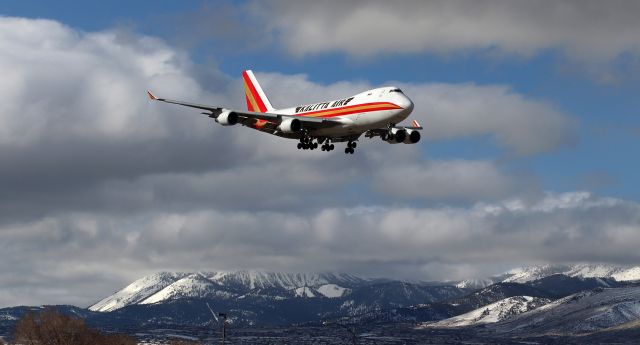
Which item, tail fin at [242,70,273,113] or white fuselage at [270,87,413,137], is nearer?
white fuselage at [270,87,413,137]

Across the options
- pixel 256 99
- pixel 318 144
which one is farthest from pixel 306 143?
pixel 256 99

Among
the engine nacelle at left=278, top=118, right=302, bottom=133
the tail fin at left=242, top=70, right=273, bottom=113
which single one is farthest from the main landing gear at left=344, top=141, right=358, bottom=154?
the tail fin at left=242, top=70, right=273, bottom=113

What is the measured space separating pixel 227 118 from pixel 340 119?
18.3 meters

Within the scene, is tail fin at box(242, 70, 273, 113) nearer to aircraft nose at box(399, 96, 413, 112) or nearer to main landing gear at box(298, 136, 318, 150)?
main landing gear at box(298, 136, 318, 150)

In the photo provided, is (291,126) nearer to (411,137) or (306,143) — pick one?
(306,143)

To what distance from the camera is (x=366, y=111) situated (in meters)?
148

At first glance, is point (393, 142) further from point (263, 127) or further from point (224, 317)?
point (224, 317)

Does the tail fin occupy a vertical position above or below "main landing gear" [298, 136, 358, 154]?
above

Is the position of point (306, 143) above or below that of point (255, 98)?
below

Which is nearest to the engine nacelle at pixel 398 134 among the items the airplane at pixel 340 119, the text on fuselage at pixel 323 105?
the airplane at pixel 340 119

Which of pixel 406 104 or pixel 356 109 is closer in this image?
pixel 406 104

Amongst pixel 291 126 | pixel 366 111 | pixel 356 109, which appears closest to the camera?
pixel 366 111

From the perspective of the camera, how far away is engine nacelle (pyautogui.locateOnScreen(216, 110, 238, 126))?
15288 cm

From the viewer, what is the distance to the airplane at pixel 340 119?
14650cm
